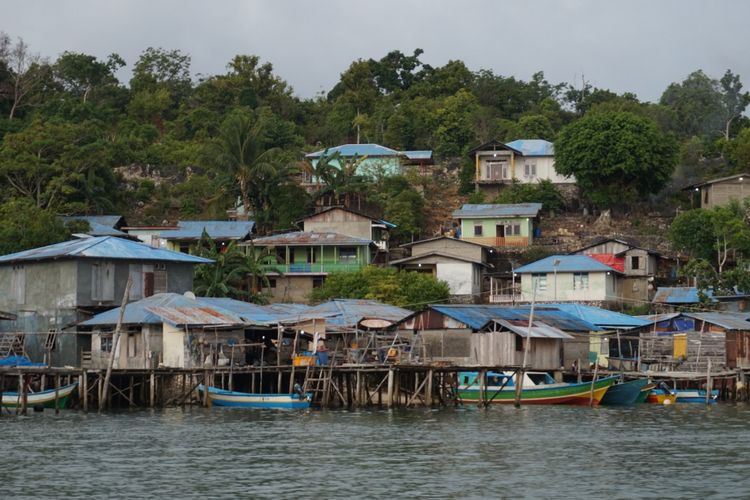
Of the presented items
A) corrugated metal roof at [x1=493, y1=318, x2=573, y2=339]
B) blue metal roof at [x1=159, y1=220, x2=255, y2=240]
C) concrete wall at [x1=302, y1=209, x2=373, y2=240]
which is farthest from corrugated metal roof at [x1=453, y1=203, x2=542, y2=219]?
corrugated metal roof at [x1=493, y1=318, x2=573, y2=339]

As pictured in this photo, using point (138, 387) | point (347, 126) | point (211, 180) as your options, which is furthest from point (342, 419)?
point (347, 126)

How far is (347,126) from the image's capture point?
9388 centimetres

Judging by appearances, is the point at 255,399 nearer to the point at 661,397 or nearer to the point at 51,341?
the point at 51,341

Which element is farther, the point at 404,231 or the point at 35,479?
the point at 404,231

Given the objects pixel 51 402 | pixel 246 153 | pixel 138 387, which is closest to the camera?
pixel 51 402

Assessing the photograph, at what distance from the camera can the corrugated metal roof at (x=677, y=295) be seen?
6338cm

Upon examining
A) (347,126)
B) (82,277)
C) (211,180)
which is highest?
(347,126)

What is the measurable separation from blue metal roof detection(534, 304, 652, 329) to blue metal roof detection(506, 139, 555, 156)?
2372cm

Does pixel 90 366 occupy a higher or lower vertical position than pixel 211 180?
lower

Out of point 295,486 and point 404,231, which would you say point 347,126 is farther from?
point 295,486

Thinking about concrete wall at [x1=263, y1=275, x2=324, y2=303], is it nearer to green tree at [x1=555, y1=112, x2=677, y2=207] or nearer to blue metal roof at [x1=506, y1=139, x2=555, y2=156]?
green tree at [x1=555, y1=112, x2=677, y2=207]

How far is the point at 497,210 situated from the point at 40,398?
3598 cm

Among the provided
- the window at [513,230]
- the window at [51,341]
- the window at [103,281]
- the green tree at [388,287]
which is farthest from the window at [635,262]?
the window at [51,341]

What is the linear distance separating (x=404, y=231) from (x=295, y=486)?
4797cm
